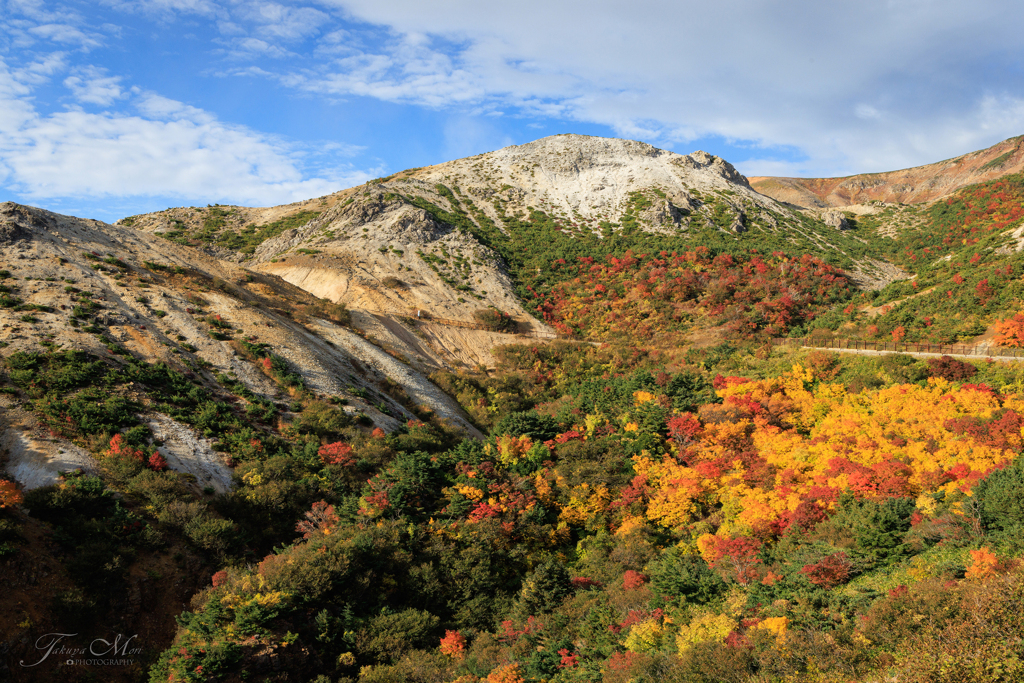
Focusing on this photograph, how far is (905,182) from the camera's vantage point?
14038cm

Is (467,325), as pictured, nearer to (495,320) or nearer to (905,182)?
(495,320)

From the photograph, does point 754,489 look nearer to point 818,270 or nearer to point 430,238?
point 818,270

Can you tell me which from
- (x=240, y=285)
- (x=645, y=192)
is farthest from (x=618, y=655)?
(x=645, y=192)

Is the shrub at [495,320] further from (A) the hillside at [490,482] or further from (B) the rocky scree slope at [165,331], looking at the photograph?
(B) the rocky scree slope at [165,331]

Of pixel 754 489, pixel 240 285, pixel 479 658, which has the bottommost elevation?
pixel 479 658

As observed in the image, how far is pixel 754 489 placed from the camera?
26.4 m

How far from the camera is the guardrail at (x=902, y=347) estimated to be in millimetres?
32156

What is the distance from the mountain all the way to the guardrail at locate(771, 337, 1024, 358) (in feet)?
314

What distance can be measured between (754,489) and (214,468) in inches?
1049

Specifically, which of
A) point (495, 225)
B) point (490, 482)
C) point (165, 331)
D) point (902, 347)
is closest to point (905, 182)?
point (495, 225)

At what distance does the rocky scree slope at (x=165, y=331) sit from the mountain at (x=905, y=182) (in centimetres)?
12206

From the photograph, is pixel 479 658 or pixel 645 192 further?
pixel 645 192

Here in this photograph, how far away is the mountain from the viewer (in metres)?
117

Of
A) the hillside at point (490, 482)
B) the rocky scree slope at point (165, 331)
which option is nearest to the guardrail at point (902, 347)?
the hillside at point (490, 482)
